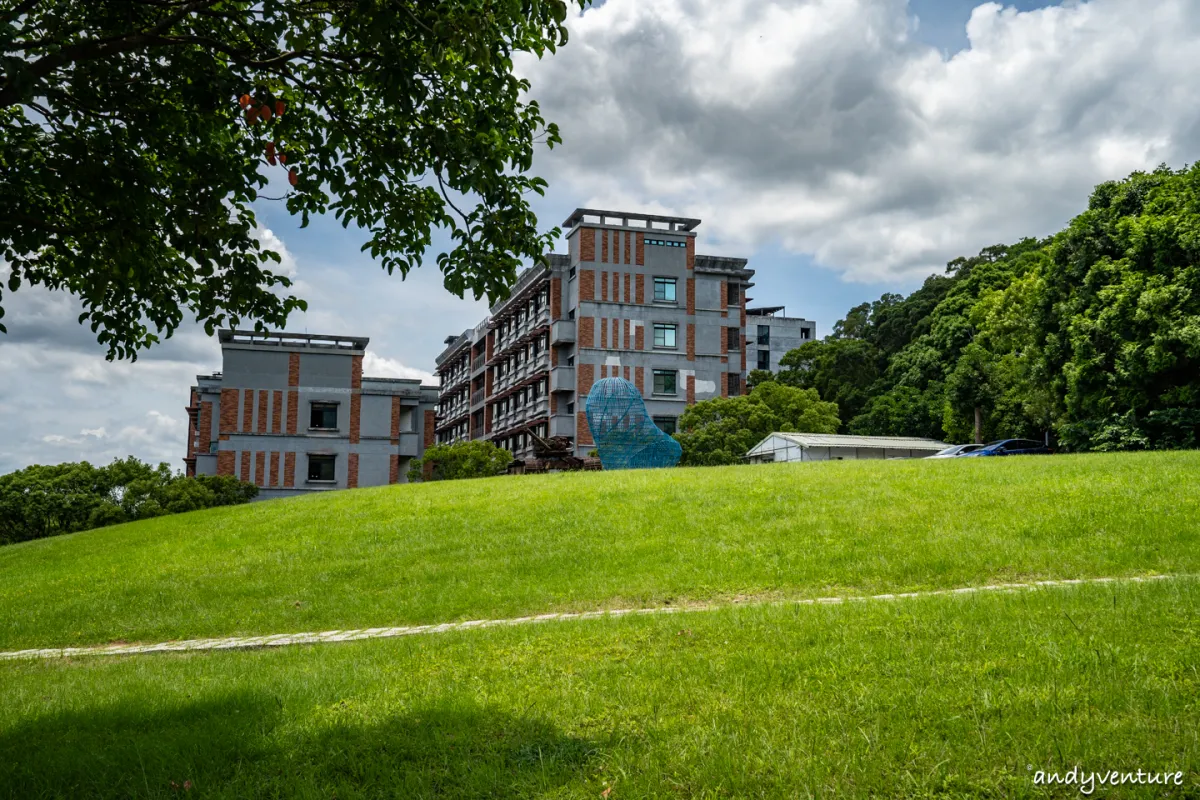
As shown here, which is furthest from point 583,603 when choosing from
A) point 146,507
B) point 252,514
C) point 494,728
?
point 146,507

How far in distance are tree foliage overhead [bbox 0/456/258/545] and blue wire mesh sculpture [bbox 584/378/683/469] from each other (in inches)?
752

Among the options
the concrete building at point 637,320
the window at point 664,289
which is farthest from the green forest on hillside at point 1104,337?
the window at point 664,289

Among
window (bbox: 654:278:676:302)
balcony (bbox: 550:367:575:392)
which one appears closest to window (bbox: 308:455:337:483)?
balcony (bbox: 550:367:575:392)

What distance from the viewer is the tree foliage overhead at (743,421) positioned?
161 feet

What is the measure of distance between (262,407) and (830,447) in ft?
107

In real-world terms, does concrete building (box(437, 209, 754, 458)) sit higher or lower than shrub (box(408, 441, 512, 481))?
higher

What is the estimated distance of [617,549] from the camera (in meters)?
17.2

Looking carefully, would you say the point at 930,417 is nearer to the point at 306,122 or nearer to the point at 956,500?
the point at 956,500

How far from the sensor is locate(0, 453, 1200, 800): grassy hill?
588cm

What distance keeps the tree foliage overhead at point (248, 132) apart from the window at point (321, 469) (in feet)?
150

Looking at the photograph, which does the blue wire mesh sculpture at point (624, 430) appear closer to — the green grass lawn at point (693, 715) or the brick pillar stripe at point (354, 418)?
the brick pillar stripe at point (354, 418)

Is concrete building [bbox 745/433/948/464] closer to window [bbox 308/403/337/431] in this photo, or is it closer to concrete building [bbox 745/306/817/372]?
window [bbox 308/403/337/431]

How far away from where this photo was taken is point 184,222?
763cm

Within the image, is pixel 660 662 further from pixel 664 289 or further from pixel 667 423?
pixel 664 289
